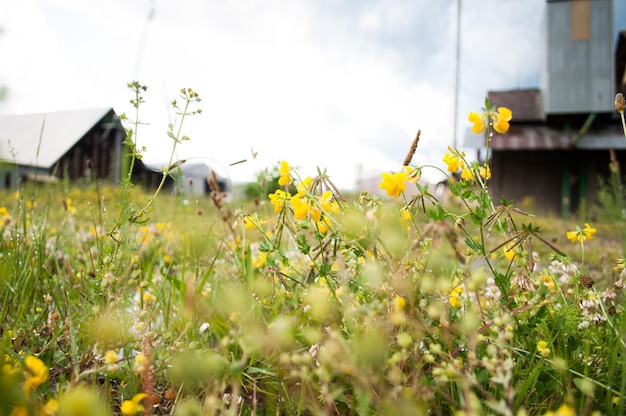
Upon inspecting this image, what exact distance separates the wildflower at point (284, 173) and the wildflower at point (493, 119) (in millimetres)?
473

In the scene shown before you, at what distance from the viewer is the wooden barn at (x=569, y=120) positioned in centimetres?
1130

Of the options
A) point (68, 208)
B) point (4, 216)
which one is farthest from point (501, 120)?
point (4, 216)

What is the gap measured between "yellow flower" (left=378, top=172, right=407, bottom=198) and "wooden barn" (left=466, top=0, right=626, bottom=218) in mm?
11124

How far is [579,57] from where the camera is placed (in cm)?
1160

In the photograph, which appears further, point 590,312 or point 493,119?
point 590,312

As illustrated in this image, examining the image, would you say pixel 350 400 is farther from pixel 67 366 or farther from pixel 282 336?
pixel 67 366

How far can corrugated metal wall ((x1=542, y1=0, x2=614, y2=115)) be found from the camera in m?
11.4

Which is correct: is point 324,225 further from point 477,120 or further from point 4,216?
point 4,216

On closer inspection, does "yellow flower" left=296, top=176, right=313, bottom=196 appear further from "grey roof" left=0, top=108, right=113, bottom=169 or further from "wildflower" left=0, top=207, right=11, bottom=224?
"grey roof" left=0, top=108, right=113, bottom=169

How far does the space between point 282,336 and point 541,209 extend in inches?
500

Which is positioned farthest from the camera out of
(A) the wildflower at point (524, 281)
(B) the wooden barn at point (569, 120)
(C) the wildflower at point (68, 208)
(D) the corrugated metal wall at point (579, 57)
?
(D) the corrugated metal wall at point (579, 57)

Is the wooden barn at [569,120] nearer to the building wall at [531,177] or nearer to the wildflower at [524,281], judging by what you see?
the building wall at [531,177]

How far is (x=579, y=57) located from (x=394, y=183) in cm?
1355

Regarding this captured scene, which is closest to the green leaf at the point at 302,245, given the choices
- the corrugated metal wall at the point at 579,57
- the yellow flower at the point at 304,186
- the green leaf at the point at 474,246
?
the yellow flower at the point at 304,186
